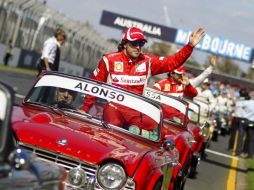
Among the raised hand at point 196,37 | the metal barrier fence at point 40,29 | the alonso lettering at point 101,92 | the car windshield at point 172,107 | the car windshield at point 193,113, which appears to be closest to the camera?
the alonso lettering at point 101,92

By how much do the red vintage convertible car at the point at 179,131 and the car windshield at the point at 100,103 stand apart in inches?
48.5

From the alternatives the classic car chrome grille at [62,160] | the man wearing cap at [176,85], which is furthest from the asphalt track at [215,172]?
the classic car chrome grille at [62,160]

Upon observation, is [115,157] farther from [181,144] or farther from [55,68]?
[55,68]

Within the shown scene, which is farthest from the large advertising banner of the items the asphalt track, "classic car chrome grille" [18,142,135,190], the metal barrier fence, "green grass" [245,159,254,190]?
"classic car chrome grille" [18,142,135,190]

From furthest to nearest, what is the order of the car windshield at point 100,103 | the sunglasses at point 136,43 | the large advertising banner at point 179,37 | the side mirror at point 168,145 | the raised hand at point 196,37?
1. the large advertising banner at point 179,37
2. the raised hand at point 196,37
3. the sunglasses at point 136,43
4. the car windshield at point 100,103
5. the side mirror at point 168,145

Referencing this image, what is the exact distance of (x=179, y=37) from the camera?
220ft

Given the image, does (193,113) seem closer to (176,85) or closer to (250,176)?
(176,85)

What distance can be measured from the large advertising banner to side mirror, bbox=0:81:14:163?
201 feet

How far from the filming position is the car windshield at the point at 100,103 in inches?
306

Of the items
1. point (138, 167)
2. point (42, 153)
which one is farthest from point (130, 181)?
point (42, 153)

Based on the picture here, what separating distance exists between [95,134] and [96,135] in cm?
4

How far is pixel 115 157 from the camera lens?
20.8 feet

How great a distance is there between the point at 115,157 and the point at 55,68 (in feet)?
32.5

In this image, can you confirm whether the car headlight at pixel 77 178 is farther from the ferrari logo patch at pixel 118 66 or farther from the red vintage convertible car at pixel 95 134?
the ferrari logo patch at pixel 118 66
